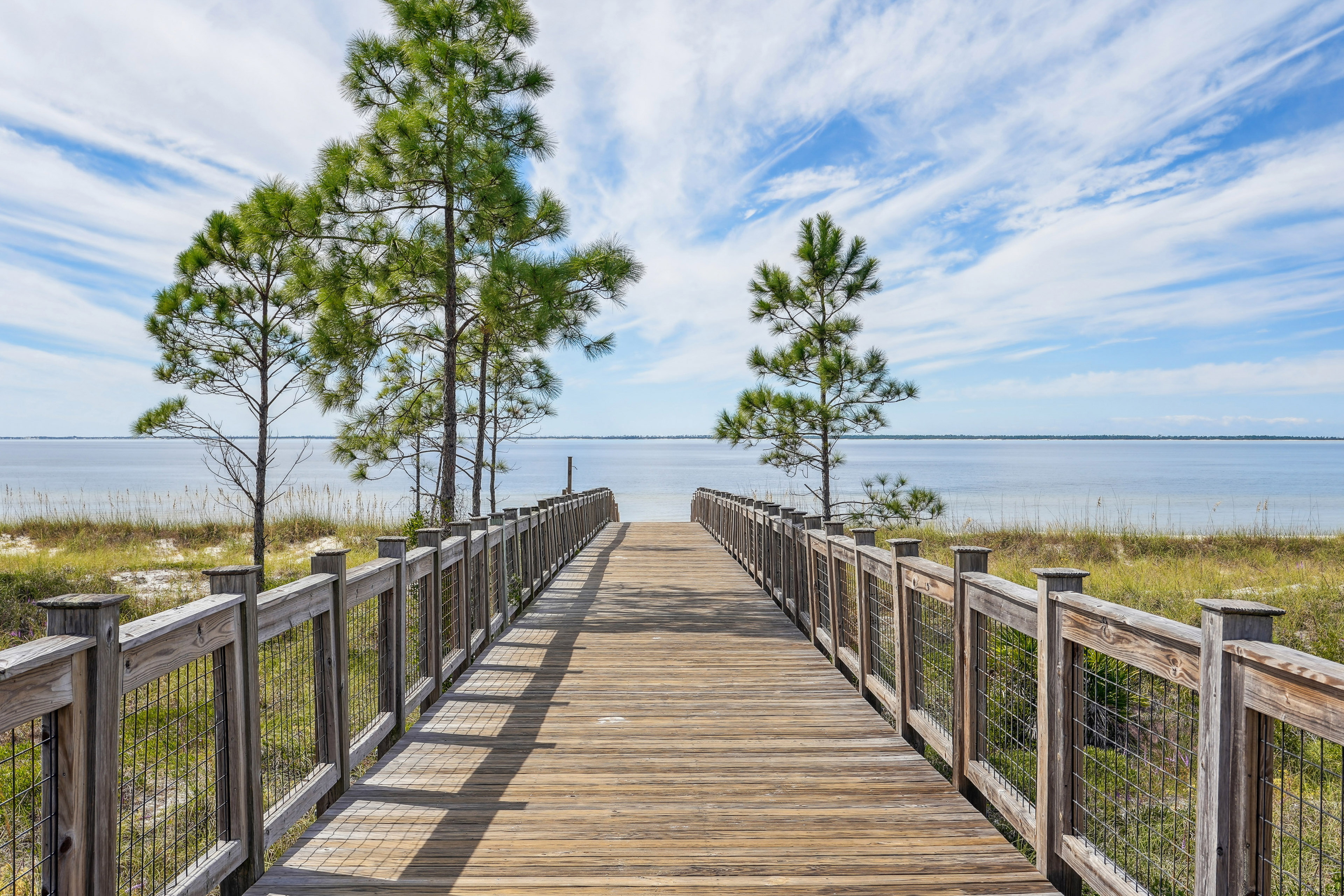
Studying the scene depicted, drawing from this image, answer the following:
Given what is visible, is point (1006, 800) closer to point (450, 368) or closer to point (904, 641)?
point (904, 641)

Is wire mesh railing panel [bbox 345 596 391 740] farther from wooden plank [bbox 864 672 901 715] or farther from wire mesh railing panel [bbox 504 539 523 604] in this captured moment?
wooden plank [bbox 864 672 901 715]

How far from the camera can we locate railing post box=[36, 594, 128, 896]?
78.5 inches

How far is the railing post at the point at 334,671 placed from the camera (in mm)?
3469

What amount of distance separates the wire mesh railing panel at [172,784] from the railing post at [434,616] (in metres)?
1.23

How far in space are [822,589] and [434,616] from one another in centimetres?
312

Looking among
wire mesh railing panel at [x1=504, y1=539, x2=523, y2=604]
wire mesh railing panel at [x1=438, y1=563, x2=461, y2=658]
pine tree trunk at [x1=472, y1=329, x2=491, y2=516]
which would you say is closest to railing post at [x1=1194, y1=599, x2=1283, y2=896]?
wire mesh railing panel at [x1=438, y1=563, x2=461, y2=658]

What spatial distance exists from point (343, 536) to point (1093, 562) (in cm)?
1853

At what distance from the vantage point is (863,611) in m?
4.87

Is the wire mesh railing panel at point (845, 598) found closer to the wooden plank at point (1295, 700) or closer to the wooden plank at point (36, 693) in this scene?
the wooden plank at point (1295, 700)

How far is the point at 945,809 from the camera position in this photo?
342 centimetres

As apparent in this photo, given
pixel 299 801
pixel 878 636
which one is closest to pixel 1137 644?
pixel 878 636

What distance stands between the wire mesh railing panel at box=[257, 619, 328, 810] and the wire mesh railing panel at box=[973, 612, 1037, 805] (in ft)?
9.58

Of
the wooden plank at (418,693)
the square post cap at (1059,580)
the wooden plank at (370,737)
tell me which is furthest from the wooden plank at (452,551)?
the square post cap at (1059,580)

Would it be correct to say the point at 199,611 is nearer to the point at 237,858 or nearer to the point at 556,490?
the point at 237,858
